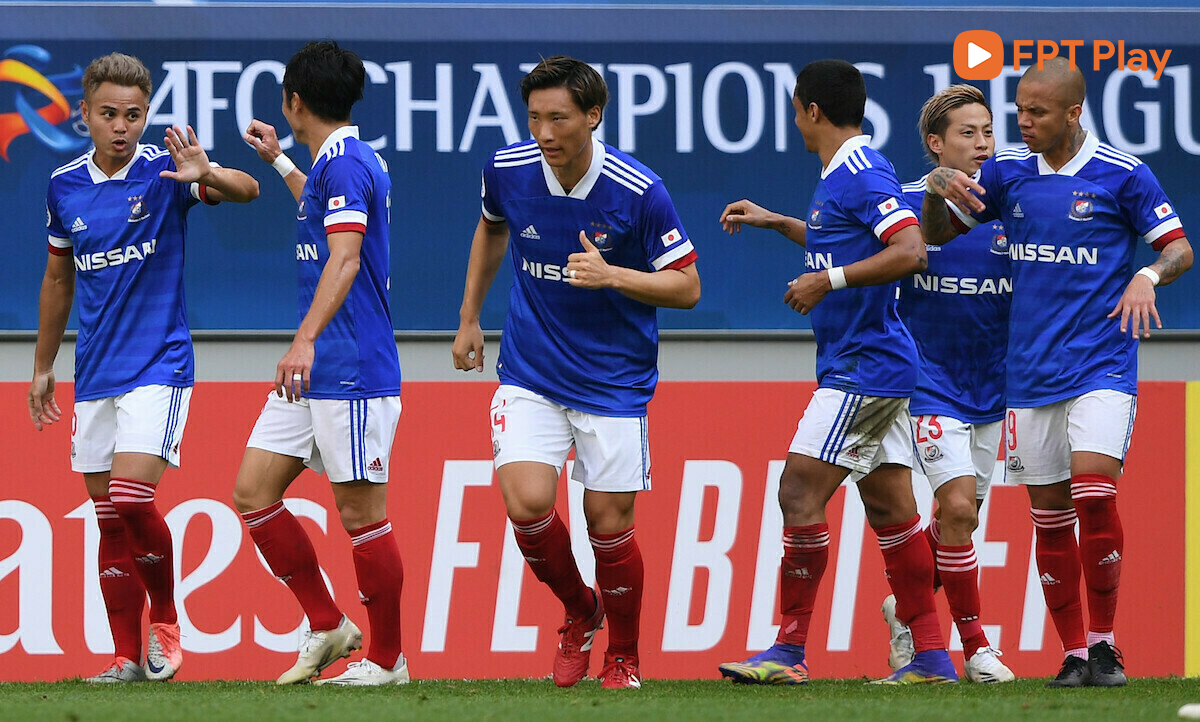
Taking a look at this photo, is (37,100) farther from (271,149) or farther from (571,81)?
(571,81)

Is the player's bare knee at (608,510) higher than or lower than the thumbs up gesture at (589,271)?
lower

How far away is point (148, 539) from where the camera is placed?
5.45 meters

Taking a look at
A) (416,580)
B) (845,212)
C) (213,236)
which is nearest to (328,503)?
(416,580)

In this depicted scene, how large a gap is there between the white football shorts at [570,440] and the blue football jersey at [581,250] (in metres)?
0.04

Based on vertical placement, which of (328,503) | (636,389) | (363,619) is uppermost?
(636,389)

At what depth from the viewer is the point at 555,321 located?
522 cm

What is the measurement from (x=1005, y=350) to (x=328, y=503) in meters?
2.80

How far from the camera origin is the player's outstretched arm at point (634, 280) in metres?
4.86

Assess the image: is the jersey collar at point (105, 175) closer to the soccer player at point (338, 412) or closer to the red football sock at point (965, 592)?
the soccer player at point (338, 412)

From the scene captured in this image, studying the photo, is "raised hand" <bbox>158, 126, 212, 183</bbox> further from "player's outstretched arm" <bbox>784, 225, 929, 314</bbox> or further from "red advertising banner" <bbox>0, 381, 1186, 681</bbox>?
"player's outstretched arm" <bbox>784, 225, 929, 314</bbox>

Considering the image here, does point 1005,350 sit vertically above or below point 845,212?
below

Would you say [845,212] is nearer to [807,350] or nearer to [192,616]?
[807,350]

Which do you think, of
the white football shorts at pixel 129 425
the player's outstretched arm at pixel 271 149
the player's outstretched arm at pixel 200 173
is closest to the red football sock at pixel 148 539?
the white football shorts at pixel 129 425

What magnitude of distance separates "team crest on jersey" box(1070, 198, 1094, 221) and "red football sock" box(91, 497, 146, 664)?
10.8ft
